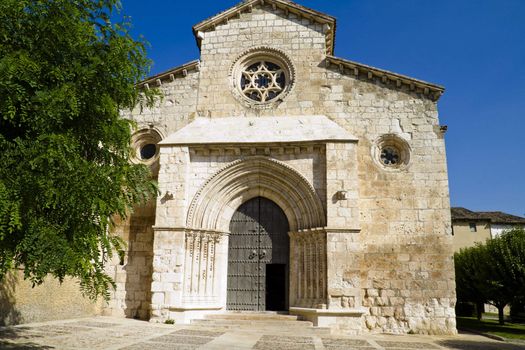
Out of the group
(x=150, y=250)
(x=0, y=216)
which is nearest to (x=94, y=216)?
(x=0, y=216)

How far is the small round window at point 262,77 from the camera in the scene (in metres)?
13.1

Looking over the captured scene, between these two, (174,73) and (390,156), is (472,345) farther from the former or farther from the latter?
(174,73)

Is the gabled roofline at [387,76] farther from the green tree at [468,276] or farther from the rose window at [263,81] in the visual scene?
the green tree at [468,276]

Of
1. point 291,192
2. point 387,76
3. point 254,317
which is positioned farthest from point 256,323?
point 387,76

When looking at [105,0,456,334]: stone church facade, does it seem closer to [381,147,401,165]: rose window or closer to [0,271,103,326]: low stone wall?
[381,147,401,165]: rose window

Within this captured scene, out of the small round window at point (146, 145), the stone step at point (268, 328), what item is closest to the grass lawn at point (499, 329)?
the stone step at point (268, 328)

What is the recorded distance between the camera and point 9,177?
536cm

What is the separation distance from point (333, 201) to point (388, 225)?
169cm

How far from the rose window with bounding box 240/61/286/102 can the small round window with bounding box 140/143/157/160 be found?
329 cm

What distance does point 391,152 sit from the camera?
12.3m

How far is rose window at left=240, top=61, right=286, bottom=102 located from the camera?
13266 mm

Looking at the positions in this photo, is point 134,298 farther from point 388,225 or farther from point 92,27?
point 92,27

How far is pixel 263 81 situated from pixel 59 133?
842cm

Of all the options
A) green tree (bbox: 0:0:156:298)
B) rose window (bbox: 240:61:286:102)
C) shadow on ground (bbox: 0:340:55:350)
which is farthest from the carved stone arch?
green tree (bbox: 0:0:156:298)
